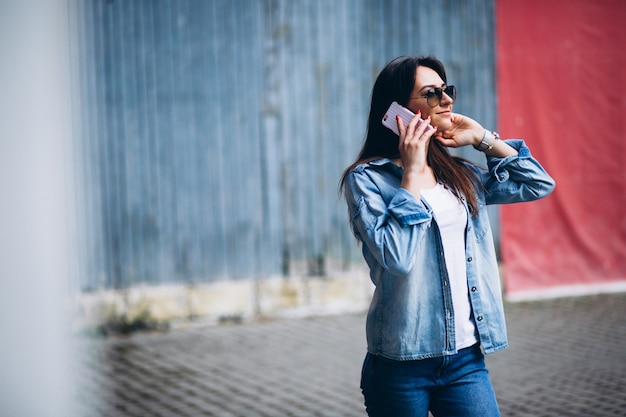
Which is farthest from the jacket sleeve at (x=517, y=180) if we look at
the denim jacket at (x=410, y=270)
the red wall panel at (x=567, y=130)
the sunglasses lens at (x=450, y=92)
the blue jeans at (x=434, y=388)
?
the red wall panel at (x=567, y=130)

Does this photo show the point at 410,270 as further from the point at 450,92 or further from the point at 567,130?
the point at 567,130

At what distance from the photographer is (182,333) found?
304 inches

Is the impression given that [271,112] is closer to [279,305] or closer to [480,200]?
[279,305]

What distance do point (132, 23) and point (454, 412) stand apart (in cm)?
581

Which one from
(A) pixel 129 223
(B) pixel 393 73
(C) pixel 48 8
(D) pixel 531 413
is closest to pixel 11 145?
(C) pixel 48 8

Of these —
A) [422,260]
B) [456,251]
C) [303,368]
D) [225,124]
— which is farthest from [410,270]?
[225,124]

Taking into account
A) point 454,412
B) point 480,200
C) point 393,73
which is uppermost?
point 393,73

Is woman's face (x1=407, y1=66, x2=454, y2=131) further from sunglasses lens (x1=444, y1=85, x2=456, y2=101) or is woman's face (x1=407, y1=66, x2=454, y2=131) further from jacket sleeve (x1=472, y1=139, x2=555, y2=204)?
jacket sleeve (x1=472, y1=139, x2=555, y2=204)

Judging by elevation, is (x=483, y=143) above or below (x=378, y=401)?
above

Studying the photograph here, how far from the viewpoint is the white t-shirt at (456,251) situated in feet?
9.20

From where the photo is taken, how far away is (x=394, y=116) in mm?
2863

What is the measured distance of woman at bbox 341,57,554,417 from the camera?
2.73 metres

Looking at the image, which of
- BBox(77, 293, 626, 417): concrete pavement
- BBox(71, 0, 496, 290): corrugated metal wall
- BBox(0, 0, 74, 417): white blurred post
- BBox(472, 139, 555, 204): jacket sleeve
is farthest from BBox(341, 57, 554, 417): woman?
BBox(71, 0, 496, 290): corrugated metal wall

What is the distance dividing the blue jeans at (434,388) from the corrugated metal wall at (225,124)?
530 cm
